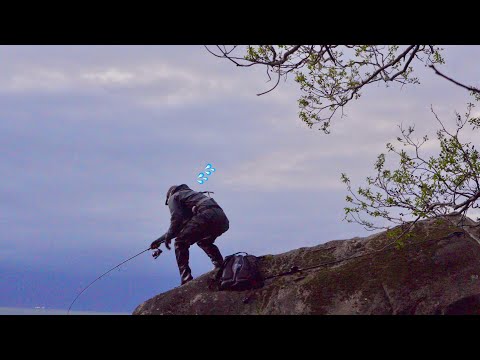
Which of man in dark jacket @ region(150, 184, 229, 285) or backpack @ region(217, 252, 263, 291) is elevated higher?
man in dark jacket @ region(150, 184, 229, 285)

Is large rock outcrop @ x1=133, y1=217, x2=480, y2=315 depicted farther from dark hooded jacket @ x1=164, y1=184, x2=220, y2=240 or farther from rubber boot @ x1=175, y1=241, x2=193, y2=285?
dark hooded jacket @ x1=164, y1=184, x2=220, y2=240

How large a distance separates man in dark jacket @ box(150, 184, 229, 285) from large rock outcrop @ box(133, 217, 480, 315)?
21.6 inches

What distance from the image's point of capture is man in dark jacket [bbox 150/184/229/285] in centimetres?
1016

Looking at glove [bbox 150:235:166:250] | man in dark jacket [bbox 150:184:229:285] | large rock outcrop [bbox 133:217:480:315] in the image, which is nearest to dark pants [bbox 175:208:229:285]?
man in dark jacket [bbox 150:184:229:285]

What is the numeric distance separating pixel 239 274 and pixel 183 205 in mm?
1725

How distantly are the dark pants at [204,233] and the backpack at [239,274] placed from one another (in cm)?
25

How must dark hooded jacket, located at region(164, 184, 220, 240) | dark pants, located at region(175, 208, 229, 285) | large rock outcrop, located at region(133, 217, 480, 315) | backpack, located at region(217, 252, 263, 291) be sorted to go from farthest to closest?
dark hooded jacket, located at region(164, 184, 220, 240) < dark pants, located at region(175, 208, 229, 285) < backpack, located at region(217, 252, 263, 291) < large rock outcrop, located at region(133, 217, 480, 315)

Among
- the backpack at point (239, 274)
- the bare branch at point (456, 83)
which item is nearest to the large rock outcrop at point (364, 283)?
the backpack at point (239, 274)

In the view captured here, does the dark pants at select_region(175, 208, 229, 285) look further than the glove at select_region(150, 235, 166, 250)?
No

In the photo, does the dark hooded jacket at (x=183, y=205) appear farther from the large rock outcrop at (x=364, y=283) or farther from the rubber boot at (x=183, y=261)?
the large rock outcrop at (x=364, y=283)

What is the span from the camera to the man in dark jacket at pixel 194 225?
10.2 meters

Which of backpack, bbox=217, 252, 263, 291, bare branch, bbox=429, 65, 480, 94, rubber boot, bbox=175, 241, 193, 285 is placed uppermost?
bare branch, bbox=429, 65, 480, 94
